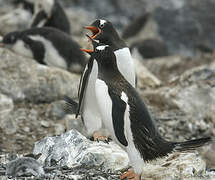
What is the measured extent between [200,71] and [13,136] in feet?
10.2

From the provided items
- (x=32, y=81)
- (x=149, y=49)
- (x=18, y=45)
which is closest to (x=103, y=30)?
(x=32, y=81)

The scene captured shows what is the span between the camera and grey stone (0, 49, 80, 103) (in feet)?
19.6

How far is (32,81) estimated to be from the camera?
6031 mm

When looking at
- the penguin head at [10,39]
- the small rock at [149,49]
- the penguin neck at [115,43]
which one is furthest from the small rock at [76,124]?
the small rock at [149,49]

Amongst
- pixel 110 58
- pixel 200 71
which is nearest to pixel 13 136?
pixel 110 58

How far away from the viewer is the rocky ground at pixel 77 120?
3555mm

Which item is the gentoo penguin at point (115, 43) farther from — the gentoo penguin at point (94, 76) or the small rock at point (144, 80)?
the small rock at point (144, 80)

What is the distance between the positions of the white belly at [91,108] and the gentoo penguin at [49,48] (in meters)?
2.26

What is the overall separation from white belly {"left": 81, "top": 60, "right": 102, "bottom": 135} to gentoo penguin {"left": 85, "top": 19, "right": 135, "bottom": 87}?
322 mm

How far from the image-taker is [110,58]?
360cm

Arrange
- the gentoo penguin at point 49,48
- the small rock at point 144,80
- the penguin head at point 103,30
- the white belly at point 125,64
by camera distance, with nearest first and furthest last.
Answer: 1. the penguin head at point 103,30
2. the white belly at point 125,64
3. the gentoo penguin at point 49,48
4. the small rock at point 144,80

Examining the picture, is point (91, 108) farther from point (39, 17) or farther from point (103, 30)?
point (39, 17)

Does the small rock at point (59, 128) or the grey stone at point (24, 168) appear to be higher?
the grey stone at point (24, 168)

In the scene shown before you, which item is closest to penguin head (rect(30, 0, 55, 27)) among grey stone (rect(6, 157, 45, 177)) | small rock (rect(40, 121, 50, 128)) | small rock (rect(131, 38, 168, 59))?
small rock (rect(40, 121, 50, 128))
